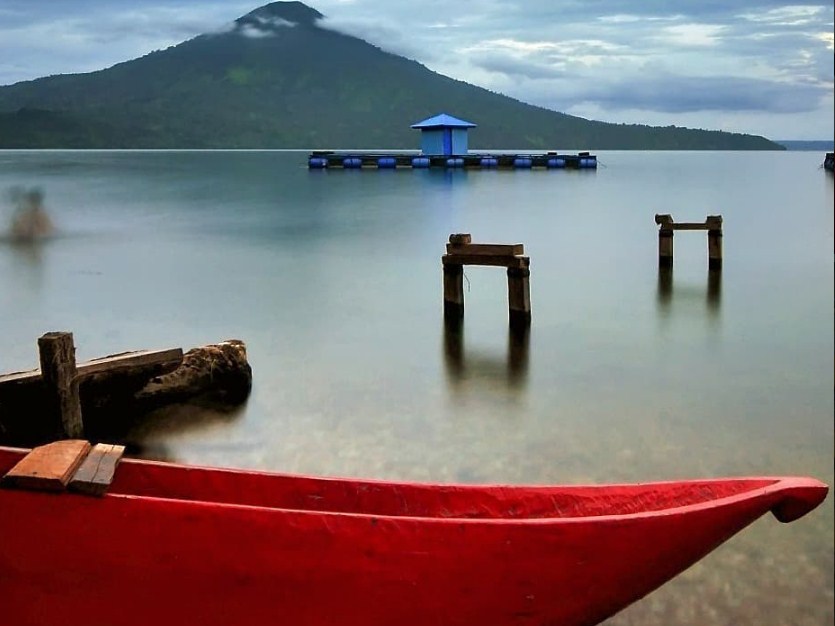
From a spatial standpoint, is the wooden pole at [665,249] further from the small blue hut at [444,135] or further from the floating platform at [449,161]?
the small blue hut at [444,135]

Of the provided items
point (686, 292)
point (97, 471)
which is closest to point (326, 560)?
point (97, 471)

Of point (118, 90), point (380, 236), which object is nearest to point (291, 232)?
point (380, 236)

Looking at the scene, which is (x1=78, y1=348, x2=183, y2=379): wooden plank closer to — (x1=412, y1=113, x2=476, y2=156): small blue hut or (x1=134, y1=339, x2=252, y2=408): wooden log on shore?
(x1=134, y1=339, x2=252, y2=408): wooden log on shore

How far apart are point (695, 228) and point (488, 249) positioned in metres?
8.01

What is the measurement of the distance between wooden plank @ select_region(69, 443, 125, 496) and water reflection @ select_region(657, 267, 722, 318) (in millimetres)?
15143

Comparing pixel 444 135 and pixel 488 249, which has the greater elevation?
pixel 444 135

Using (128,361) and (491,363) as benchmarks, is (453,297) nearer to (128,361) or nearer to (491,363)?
(491,363)

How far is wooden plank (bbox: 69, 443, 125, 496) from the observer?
455cm

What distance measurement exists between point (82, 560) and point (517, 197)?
55.3 meters

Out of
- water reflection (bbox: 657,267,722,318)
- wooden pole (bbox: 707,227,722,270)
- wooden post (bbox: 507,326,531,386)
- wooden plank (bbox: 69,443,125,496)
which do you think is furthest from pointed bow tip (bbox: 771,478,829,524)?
wooden pole (bbox: 707,227,722,270)

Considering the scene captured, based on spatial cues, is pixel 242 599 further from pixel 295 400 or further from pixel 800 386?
pixel 800 386

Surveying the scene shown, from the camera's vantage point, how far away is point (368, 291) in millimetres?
22797

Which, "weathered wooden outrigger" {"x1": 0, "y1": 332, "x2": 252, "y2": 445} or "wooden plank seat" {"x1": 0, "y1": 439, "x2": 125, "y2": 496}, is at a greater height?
"wooden plank seat" {"x1": 0, "y1": 439, "x2": 125, "y2": 496}

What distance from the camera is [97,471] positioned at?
473 cm
